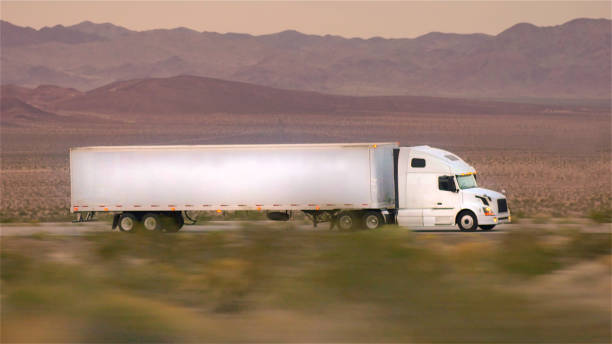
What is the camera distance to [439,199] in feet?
90.9

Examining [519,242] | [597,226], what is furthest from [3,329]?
[597,226]

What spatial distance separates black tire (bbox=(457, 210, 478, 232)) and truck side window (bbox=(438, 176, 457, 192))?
813 mm

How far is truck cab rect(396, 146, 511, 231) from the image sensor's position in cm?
2770

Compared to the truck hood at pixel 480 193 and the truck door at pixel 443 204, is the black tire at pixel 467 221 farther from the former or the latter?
the truck hood at pixel 480 193

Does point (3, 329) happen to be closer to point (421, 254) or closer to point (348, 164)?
point (421, 254)

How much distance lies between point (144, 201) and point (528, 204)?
24.0 meters

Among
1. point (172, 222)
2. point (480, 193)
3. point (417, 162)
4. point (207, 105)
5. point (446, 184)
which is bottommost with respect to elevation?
point (172, 222)

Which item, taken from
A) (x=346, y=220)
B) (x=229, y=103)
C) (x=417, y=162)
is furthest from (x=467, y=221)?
(x=229, y=103)

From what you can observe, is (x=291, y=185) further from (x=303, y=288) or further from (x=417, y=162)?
(x=303, y=288)

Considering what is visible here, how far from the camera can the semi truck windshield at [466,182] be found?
2797 cm

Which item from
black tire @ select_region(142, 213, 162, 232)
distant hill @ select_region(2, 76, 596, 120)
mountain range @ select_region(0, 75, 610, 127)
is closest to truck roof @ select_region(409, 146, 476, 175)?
black tire @ select_region(142, 213, 162, 232)

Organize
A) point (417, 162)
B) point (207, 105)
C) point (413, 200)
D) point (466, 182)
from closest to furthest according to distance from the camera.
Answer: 1. point (413, 200)
2. point (417, 162)
3. point (466, 182)
4. point (207, 105)

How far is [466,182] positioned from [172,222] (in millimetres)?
9057

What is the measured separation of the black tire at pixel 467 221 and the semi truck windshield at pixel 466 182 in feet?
2.64
